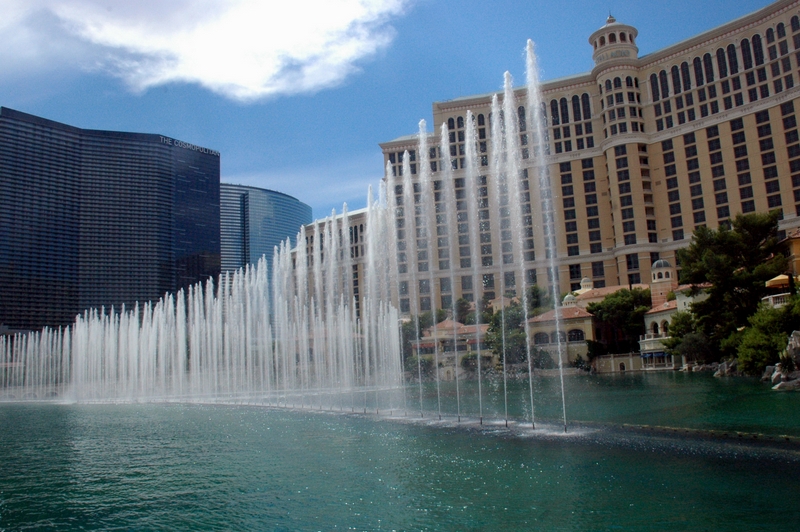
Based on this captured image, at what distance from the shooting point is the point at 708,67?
90562 millimetres

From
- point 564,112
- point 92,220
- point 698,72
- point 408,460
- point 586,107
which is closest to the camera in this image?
point 408,460

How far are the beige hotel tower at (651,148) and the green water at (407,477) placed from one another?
65189 millimetres

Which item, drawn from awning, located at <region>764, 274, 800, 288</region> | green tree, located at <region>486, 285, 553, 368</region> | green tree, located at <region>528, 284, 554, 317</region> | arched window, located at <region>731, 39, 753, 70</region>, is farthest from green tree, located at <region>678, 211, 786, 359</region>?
arched window, located at <region>731, 39, 753, 70</region>

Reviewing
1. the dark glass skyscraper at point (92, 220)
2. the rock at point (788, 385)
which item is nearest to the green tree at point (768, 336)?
the rock at point (788, 385)

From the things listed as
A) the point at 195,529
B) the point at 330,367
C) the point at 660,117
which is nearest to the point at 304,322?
the point at 330,367

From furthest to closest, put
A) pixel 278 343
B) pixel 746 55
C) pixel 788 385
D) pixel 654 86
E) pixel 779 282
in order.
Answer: pixel 654 86
pixel 746 55
pixel 278 343
pixel 779 282
pixel 788 385

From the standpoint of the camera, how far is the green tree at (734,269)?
49.2 metres

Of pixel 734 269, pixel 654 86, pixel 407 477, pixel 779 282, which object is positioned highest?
pixel 654 86

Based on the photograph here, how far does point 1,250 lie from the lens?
12425cm

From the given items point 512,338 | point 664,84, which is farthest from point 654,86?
point 512,338

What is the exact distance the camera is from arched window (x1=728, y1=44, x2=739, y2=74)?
87875 millimetres

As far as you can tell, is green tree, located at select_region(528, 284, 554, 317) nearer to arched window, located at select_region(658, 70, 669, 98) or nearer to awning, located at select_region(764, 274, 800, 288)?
arched window, located at select_region(658, 70, 669, 98)

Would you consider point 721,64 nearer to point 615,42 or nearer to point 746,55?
point 746,55

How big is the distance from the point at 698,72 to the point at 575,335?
43909 mm
